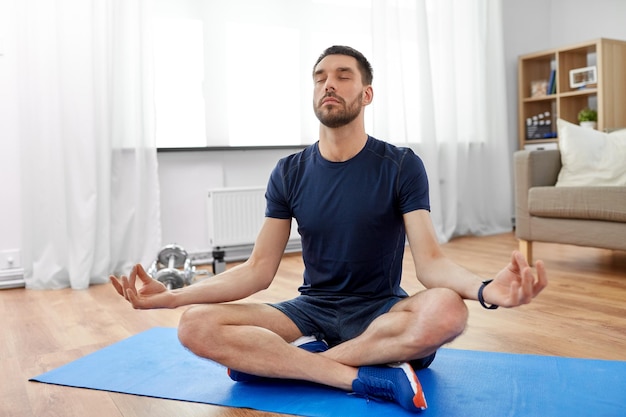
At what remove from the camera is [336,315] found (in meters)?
1.65

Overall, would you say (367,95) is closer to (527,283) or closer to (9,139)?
(527,283)

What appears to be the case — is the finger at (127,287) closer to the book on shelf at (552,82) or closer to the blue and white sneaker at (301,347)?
the blue and white sneaker at (301,347)

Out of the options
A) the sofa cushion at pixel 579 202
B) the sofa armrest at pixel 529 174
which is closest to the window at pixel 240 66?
the sofa armrest at pixel 529 174

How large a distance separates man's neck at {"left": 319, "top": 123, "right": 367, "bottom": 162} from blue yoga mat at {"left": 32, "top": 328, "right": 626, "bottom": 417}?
0.63 meters

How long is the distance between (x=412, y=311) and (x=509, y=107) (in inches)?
164

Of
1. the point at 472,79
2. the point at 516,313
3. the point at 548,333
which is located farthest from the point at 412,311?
the point at 472,79

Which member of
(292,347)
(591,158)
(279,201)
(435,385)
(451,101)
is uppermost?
(451,101)

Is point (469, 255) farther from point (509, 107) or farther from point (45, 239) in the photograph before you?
point (45, 239)

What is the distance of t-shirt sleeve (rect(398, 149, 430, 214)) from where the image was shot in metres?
1.61

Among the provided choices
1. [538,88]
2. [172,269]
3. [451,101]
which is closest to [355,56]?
[172,269]

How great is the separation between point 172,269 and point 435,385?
172 centimetres

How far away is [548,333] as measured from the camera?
2078 millimetres

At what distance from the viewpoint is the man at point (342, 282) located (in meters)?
1.46

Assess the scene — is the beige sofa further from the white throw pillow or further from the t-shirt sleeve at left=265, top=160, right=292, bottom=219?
the t-shirt sleeve at left=265, top=160, right=292, bottom=219
